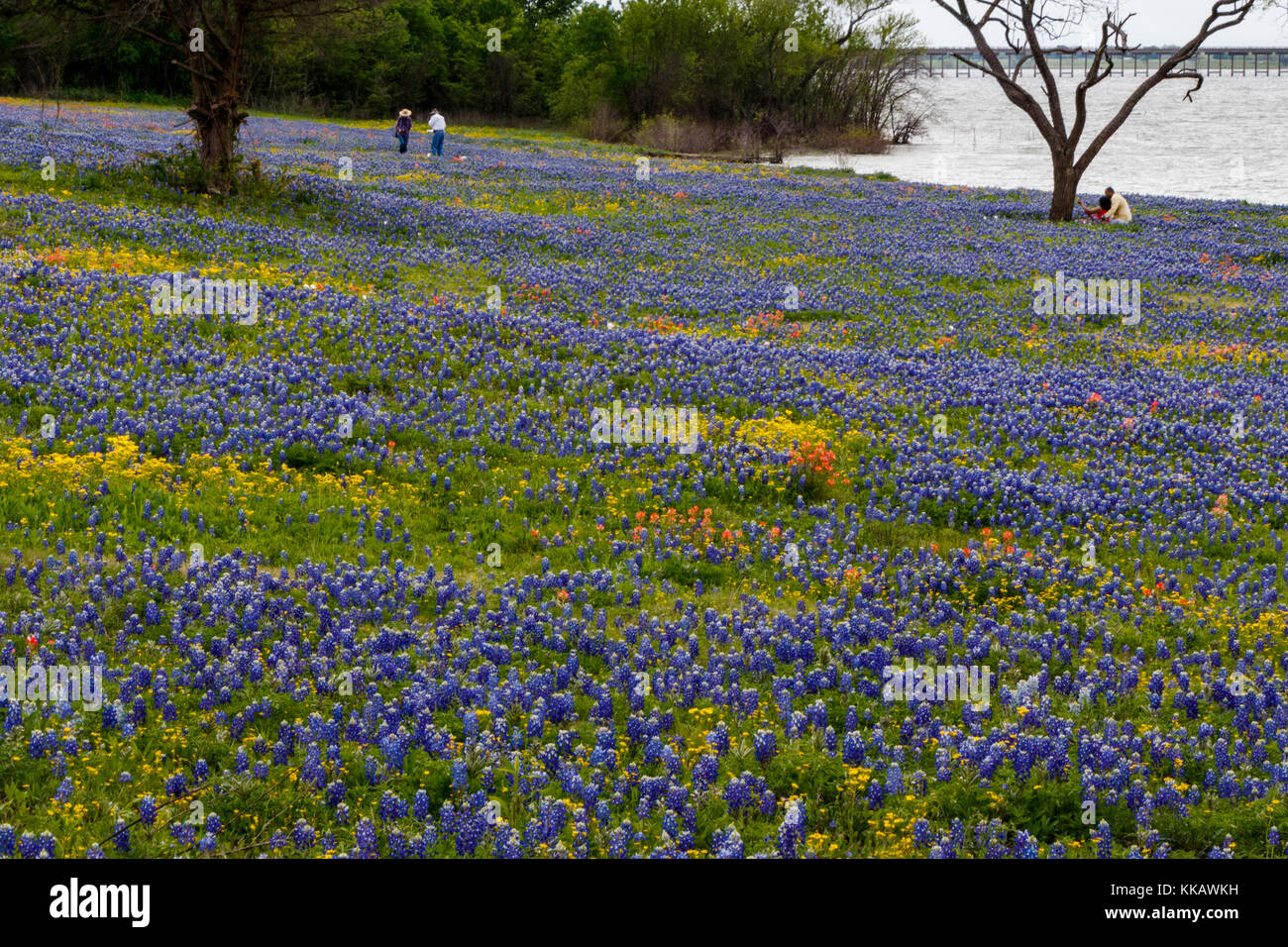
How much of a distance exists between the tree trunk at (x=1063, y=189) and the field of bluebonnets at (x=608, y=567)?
556 inches

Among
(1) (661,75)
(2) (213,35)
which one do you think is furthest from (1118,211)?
(1) (661,75)

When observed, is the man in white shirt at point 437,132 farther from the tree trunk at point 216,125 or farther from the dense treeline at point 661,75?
the dense treeline at point 661,75

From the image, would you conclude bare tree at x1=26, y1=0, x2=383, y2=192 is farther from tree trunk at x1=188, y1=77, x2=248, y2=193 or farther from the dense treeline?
the dense treeline

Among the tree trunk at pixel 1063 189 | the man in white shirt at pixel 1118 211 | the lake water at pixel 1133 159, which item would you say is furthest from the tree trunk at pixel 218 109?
the lake water at pixel 1133 159

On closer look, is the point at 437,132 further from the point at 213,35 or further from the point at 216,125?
the point at 213,35

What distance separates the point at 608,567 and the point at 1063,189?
28.2 metres

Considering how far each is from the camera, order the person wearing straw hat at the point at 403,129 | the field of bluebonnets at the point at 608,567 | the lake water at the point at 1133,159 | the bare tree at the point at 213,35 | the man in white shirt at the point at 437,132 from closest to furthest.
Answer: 1. the field of bluebonnets at the point at 608,567
2. the bare tree at the point at 213,35
3. the man in white shirt at the point at 437,132
4. the person wearing straw hat at the point at 403,129
5. the lake water at the point at 1133,159

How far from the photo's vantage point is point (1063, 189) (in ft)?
107

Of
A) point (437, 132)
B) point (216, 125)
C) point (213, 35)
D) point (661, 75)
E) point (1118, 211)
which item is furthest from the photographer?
point (661, 75)

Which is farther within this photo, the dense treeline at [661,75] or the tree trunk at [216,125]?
the dense treeline at [661,75]

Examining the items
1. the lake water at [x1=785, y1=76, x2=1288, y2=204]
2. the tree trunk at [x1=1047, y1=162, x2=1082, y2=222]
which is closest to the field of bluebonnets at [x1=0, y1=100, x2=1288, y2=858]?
the tree trunk at [x1=1047, y1=162, x2=1082, y2=222]

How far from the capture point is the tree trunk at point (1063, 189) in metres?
32.6

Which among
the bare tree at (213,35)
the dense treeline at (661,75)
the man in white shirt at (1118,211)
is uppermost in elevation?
the dense treeline at (661,75)

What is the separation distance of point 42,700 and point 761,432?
7547mm
